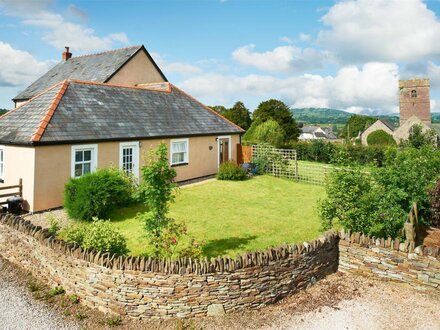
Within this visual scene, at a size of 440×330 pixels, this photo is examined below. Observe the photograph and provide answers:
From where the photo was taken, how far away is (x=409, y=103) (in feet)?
219

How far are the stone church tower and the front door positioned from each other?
174 ft

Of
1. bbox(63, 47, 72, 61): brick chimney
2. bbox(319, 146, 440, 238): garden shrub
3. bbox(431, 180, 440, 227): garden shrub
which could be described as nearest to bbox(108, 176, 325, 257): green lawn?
bbox(319, 146, 440, 238): garden shrub

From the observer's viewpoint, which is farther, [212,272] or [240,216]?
[240,216]

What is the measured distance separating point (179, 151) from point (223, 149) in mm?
4700

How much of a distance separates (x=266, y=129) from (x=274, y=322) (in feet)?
109

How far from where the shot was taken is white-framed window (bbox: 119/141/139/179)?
17.6 m

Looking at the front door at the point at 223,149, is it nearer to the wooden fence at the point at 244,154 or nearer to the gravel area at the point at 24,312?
the wooden fence at the point at 244,154

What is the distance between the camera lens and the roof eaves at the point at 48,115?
46.3 feet

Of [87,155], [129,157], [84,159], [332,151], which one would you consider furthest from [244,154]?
[84,159]

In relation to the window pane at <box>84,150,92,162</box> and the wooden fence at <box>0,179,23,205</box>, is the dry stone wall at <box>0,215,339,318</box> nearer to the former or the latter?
the wooden fence at <box>0,179,23,205</box>

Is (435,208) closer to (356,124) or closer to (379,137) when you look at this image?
(379,137)

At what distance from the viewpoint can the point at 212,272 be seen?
6879 mm

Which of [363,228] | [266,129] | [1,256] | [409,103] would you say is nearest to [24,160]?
[1,256]

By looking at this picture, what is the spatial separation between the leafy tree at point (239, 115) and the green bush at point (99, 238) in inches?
2310
